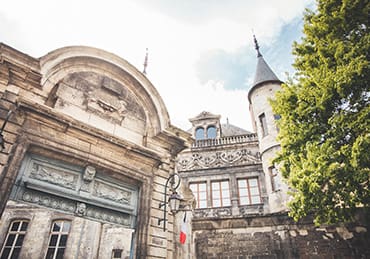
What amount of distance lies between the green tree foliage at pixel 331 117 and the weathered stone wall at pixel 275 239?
2.10 meters

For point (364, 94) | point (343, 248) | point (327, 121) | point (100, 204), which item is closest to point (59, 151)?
point (100, 204)

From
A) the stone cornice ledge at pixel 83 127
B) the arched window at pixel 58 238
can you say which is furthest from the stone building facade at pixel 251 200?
the arched window at pixel 58 238

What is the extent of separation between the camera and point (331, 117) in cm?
615

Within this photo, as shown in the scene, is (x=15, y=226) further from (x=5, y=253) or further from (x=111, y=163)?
(x=111, y=163)

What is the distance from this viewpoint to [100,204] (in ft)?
15.5

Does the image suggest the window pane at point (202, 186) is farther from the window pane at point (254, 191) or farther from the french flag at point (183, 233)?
the french flag at point (183, 233)

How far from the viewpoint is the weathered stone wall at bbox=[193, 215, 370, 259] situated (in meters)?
7.77

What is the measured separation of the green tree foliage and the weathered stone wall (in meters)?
2.10

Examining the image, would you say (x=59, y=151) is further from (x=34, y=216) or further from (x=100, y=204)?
(x=34, y=216)

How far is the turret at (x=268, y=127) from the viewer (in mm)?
11477

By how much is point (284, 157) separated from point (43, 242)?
1206 cm

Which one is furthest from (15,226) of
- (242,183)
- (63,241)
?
(242,183)

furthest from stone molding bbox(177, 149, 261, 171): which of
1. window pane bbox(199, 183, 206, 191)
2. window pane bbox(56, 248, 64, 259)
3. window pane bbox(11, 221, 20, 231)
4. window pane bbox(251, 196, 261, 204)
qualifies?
window pane bbox(11, 221, 20, 231)

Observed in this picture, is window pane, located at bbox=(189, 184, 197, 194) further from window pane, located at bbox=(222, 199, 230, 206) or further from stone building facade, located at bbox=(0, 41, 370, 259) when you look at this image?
stone building facade, located at bbox=(0, 41, 370, 259)
